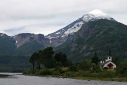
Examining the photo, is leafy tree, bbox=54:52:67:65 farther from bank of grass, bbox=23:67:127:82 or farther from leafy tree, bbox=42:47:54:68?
bank of grass, bbox=23:67:127:82

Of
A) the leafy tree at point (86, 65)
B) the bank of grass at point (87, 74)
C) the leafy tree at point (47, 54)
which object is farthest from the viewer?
the leafy tree at point (47, 54)

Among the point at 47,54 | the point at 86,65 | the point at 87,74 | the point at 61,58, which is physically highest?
the point at 47,54

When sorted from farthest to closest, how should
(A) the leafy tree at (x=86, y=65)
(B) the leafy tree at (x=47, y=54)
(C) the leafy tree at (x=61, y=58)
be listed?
1. (C) the leafy tree at (x=61, y=58)
2. (B) the leafy tree at (x=47, y=54)
3. (A) the leafy tree at (x=86, y=65)

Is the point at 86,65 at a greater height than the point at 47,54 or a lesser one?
lesser

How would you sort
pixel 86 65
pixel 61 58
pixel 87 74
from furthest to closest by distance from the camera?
pixel 61 58, pixel 86 65, pixel 87 74

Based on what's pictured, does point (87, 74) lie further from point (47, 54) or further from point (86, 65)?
point (47, 54)

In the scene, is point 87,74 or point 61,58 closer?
point 87,74

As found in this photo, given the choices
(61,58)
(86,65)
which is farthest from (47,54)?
(86,65)

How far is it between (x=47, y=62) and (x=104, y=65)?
34.6m

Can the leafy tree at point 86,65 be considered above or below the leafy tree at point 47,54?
below

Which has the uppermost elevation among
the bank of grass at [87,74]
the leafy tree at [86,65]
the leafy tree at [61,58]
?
the leafy tree at [61,58]

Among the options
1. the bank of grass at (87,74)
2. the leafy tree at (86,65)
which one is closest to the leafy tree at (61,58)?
the bank of grass at (87,74)

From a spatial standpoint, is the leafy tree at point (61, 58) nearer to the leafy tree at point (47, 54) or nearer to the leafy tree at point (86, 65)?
the leafy tree at point (47, 54)

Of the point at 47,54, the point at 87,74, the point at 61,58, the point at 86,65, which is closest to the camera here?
the point at 87,74
